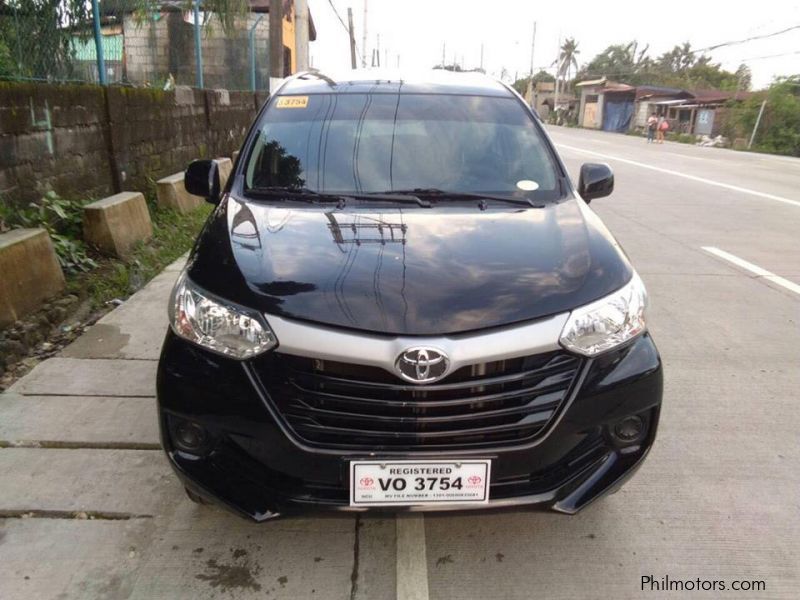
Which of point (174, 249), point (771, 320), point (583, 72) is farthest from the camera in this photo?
point (583, 72)

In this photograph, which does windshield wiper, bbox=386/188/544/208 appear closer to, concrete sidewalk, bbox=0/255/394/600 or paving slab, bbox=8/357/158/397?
concrete sidewalk, bbox=0/255/394/600

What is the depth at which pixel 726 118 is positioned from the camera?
36.9 metres

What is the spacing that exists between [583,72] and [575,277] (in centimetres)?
9926

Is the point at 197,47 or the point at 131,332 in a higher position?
the point at 197,47

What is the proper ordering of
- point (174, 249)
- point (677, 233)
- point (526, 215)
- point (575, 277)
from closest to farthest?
1. point (575, 277)
2. point (526, 215)
3. point (174, 249)
4. point (677, 233)

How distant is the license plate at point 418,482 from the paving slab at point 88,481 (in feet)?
3.52

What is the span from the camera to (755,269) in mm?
6578

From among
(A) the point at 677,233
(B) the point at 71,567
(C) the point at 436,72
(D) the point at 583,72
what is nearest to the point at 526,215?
(C) the point at 436,72

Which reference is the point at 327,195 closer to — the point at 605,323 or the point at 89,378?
the point at 605,323

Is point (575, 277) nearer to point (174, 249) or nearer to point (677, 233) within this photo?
point (174, 249)

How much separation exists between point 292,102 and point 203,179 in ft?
2.11

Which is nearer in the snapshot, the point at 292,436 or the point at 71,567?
the point at 292,436

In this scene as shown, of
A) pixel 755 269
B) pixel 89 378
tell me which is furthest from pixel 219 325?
pixel 755 269

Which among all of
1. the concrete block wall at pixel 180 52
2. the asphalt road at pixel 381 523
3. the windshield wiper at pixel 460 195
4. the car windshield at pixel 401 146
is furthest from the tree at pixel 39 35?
the windshield wiper at pixel 460 195
